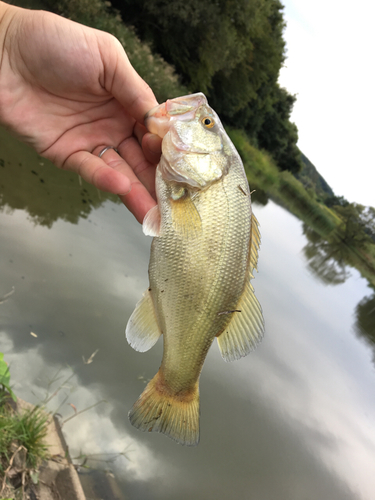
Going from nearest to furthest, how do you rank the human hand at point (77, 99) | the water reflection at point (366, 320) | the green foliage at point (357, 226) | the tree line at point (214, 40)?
the human hand at point (77, 99) → the water reflection at point (366, 320) → the tree line at point (214, 40) → the green foliage at point (357, 226)

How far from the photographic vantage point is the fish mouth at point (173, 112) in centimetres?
174

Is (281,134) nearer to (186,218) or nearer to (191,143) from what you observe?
(191,143)

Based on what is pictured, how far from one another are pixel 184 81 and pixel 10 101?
59.5ft

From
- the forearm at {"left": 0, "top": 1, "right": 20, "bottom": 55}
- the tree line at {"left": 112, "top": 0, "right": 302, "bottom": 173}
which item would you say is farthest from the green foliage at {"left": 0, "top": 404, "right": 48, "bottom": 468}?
the tree line at {"left": 112, "top": 0, "right": 302, "bottom": 173}

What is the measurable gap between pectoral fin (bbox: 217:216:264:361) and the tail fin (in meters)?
0.36

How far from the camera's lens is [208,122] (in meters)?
1.77

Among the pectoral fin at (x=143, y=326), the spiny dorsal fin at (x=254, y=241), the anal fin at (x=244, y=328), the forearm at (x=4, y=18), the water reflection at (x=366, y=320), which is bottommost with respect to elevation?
the water reflection at (x=366, y=320)

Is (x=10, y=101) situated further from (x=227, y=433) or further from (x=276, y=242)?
(x=276, y=242)

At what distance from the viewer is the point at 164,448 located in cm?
376

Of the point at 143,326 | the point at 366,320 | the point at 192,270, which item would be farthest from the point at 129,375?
the point at 366,320

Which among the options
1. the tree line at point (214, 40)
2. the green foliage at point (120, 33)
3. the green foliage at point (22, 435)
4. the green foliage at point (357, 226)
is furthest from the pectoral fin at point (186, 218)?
the green foliage at point (357, 226)

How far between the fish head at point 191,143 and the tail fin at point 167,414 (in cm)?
117

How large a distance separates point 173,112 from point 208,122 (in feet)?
0.70

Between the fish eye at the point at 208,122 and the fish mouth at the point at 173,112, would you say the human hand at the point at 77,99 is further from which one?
the fish eye at the point at 208,122
